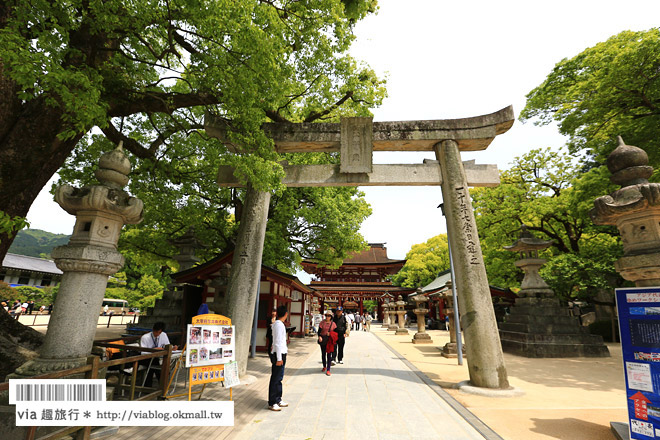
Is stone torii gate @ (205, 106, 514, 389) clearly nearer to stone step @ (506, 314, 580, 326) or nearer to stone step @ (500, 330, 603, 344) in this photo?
stone step @ (500, 330, 603, 344)

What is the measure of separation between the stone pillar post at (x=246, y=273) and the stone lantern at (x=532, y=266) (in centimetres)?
1132

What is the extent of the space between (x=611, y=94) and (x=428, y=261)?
25.5 metres

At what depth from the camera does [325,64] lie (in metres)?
8.75

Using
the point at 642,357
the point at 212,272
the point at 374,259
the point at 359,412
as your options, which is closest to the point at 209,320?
the point at 359,412

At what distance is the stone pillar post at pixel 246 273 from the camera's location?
6.28 meters

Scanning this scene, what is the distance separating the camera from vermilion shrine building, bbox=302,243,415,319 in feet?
102

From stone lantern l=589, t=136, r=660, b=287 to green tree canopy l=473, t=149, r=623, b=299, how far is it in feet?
29.1

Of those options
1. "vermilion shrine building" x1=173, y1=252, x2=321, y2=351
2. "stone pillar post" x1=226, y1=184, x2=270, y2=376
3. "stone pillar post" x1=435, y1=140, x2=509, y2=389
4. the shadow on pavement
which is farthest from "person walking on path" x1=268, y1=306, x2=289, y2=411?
"vermilion shrine building" x1=173, y1=252, x2=321, y2=351

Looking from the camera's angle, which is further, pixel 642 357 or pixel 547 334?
pixel 547 334

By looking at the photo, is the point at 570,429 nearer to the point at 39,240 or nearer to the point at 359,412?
the point at 359,412

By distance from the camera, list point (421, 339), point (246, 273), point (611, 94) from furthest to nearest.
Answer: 1. point (421, 339)
2. point (611, 94)
3. point (246, 273)

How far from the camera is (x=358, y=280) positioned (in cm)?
3766

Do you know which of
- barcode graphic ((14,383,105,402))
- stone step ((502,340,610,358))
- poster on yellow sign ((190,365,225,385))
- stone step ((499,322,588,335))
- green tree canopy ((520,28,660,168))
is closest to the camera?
barcode graphic ((14,383,105,402))

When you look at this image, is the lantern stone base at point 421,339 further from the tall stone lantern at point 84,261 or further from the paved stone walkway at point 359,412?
the tall stone lantern at point 84,261
